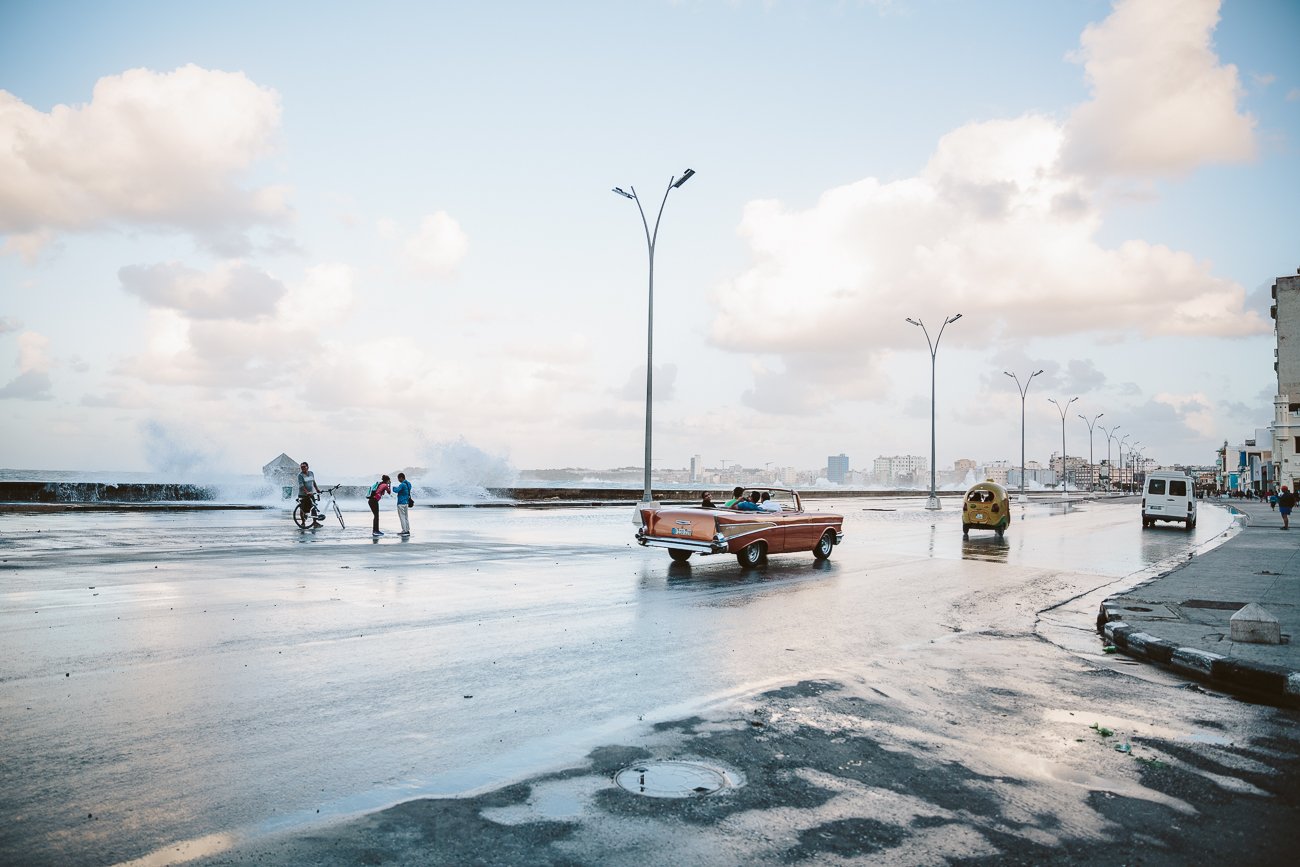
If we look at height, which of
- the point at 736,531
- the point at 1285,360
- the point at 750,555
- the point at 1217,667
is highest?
the point at 1285,360

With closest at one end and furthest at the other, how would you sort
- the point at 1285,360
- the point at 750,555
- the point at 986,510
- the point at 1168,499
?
the point at 750,555, the point at 986,510, the point at 1168,499, the point at 1285,360

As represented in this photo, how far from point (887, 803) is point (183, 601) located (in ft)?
29.7

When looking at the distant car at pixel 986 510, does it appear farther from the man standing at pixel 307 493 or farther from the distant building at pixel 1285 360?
the distant building at pixel 1285 360

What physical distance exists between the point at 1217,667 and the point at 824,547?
33.1 ft

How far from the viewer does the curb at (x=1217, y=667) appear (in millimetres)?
6957

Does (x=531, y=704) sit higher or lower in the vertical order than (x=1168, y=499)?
lower

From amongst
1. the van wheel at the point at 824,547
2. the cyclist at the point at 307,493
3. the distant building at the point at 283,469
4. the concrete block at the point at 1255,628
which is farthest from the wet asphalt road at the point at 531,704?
the distant building at the point at 283,469

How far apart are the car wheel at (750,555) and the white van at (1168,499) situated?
22.7 metres

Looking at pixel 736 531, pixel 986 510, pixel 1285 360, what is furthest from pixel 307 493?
pixel 1285 360

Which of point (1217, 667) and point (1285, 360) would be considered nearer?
point (1217, 667)

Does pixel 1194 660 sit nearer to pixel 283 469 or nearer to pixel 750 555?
pixel 750 555

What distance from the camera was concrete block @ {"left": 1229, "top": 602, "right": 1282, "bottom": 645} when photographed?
332 inches

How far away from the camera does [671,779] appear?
4.52 meters

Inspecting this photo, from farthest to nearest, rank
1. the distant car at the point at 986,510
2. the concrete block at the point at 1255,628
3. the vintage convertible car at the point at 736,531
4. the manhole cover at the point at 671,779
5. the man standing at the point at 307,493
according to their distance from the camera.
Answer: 1. the distant car at the point at 986,510
2. the man standing at the point at 307,493
3. the vintage convertible car at the point at 736,531
4. the concrete block at the point at 1255,628
5. the manhole cover at the point at 671,779
